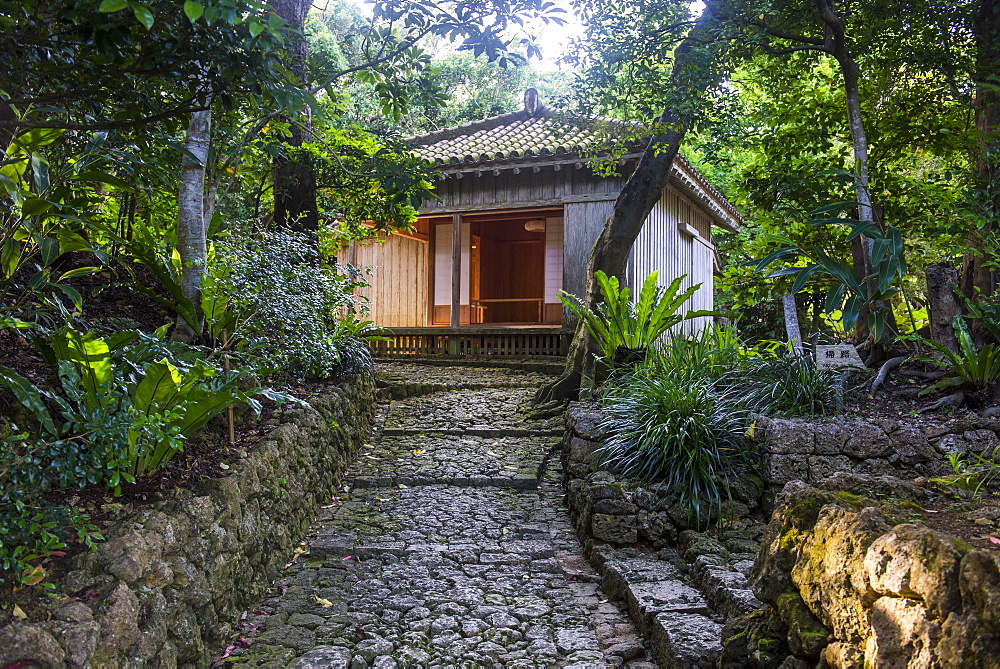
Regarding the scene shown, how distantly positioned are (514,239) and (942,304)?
414 inches

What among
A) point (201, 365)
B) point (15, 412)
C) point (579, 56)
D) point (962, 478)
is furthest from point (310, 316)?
point (962, 478)

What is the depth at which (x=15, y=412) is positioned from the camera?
124 inches

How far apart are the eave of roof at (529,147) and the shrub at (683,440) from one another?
133 inches

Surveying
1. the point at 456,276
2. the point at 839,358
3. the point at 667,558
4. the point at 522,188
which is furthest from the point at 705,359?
the point at 456,276

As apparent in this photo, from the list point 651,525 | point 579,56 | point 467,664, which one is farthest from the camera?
point 579,56

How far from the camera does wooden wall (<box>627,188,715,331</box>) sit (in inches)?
425

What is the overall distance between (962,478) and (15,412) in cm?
423

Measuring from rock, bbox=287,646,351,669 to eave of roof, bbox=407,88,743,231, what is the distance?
18.2 feet

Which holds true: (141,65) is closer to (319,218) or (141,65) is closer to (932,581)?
(932,581)

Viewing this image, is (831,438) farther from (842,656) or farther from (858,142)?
(842,656)

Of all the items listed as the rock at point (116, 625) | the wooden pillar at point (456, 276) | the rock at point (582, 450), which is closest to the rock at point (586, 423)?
the rock at point (582, 450)

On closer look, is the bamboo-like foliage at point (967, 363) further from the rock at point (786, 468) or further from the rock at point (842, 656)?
the rock at point (842, 656)

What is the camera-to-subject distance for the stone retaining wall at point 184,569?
253 centimetres

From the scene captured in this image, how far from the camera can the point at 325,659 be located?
3.38m
